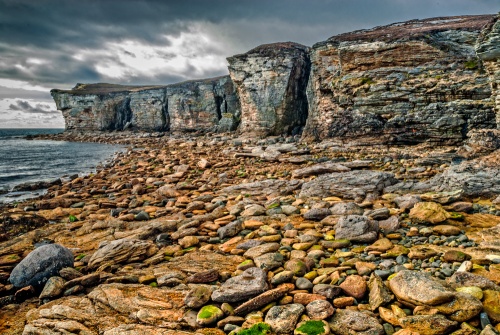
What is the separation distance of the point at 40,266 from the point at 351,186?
7.91 metres

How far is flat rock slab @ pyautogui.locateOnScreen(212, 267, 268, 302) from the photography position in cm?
399

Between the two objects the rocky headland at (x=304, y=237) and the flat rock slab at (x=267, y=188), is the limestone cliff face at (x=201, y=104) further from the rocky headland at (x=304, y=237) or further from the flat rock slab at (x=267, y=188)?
the flat rock slab at (x=267, y=188)

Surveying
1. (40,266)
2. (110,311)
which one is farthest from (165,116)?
(110,311)

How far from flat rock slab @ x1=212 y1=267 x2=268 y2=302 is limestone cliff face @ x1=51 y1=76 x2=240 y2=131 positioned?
1561 inches

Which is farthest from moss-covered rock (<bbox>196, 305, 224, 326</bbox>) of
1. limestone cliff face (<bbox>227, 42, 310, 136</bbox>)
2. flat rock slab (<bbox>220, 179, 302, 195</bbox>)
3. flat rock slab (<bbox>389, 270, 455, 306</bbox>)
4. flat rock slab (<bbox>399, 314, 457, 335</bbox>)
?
limestone cliff face (<bbox>227, 42, 310, 136</bbox>)

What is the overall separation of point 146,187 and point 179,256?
25.6ft

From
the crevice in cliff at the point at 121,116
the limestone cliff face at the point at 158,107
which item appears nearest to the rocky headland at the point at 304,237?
the limestone cliff face at the point at 158,107

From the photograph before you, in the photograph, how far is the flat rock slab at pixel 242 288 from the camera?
13.1 ft

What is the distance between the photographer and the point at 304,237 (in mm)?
5863

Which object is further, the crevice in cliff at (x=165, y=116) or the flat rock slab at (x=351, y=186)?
the crevice in cliff at (x=165, y=116)

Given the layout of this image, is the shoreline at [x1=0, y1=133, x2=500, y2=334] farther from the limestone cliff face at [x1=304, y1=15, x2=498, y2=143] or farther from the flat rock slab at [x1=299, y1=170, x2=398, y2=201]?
the limestone cliff face at [x1=304, y1=15, x2=498, y2=143]

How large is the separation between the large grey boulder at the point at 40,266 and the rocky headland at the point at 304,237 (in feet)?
0.08

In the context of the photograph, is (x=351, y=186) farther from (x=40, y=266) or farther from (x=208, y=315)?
(x=40, y=266)

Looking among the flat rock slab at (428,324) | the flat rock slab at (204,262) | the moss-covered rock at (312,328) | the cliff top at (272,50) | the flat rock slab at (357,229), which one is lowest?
the flat rock slab at (204,262)
